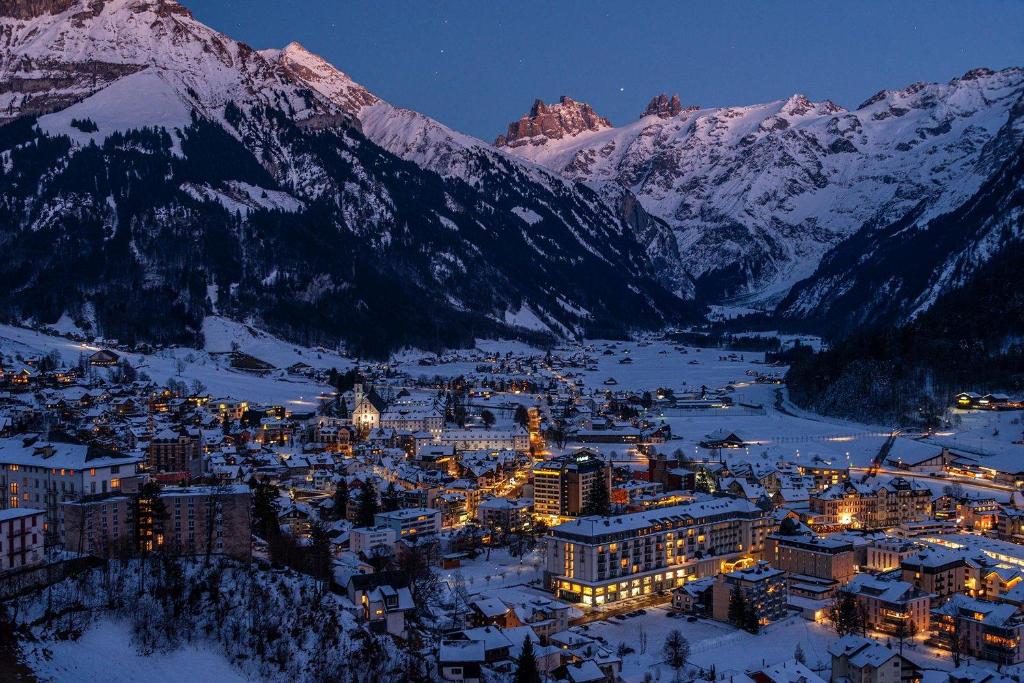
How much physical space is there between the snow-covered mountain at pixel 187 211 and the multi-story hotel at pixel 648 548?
89.9 meters

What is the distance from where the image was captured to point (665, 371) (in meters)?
145

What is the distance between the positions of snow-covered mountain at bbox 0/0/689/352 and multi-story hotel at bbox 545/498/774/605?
8988cm

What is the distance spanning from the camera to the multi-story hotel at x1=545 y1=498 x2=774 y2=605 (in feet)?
148

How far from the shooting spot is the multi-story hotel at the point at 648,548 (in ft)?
148

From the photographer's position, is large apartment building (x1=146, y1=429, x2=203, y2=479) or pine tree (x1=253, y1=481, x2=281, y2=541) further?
large apartment building (x1=146, y1=429, x2=203, y2=479)

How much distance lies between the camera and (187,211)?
15012 cm

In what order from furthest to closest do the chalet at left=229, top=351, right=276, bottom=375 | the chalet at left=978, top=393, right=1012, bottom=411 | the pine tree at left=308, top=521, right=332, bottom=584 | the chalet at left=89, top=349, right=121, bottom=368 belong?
1. the chalet at left=229, top=351, right=276, bottom=375
2. the chalet at left=89, top=349, right=121, bottom=368
3. the chalet at left=978, top=393, right=1012, bottom=411
4. the pine tree at left=308, top=521, right=332, bottom=584

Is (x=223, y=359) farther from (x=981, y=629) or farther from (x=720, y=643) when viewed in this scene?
(x=981, y=629)

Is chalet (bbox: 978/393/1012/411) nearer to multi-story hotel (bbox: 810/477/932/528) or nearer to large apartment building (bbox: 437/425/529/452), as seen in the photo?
multi-story hotel (bbox: 810/477/932/528)

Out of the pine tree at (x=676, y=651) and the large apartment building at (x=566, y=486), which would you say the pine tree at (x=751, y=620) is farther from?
the large apartment building at (x=566, y=486)

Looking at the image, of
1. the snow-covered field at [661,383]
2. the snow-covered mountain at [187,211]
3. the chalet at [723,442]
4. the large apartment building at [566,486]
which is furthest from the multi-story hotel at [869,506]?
the snow-covered mountain at [187,211]

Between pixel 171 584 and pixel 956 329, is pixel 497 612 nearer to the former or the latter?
pixel 171 584

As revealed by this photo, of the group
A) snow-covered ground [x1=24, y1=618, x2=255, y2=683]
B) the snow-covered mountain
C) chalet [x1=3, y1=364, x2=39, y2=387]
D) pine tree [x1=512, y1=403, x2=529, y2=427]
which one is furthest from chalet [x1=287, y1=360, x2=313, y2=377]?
snow-covered ground [x1=24, y1=618, x2=255, y2=683]

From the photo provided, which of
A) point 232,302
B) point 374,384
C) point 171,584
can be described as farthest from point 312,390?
point 171,584
